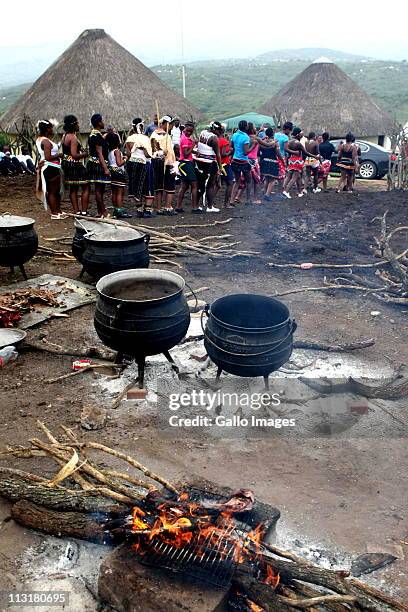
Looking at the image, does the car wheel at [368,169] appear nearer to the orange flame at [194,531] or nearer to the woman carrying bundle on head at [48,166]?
the woman carrying bundle on head at [48,166]

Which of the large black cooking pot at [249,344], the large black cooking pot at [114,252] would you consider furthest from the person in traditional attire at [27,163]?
the large black cooking pot at [249,344]

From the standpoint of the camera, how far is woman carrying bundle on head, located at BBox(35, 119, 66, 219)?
28.5ft

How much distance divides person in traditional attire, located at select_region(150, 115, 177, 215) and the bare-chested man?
2968 millimetres

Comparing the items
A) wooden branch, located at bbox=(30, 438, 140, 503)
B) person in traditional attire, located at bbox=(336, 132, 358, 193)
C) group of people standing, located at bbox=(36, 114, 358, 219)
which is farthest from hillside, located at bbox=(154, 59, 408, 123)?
wooden branch, located at bbox=(30, 438, 140, 503)

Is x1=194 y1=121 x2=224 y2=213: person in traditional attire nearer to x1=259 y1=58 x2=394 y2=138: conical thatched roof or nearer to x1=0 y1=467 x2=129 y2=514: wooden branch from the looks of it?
x1=0 y1=467 x2=129 y2=514: wooden branch

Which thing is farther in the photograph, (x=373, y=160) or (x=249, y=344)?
(x=373, y=160)

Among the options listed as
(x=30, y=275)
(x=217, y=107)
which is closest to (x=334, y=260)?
(x=30, y=275)

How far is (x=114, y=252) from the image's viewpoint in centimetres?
602

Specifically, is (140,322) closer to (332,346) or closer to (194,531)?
(194,531)

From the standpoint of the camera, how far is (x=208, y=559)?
8.50ft

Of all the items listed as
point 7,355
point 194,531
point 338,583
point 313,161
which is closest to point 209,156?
point 313,161

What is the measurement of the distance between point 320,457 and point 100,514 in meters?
1.69

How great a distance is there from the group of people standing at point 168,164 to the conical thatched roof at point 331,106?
336 inches

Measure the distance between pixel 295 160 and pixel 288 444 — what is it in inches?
377
